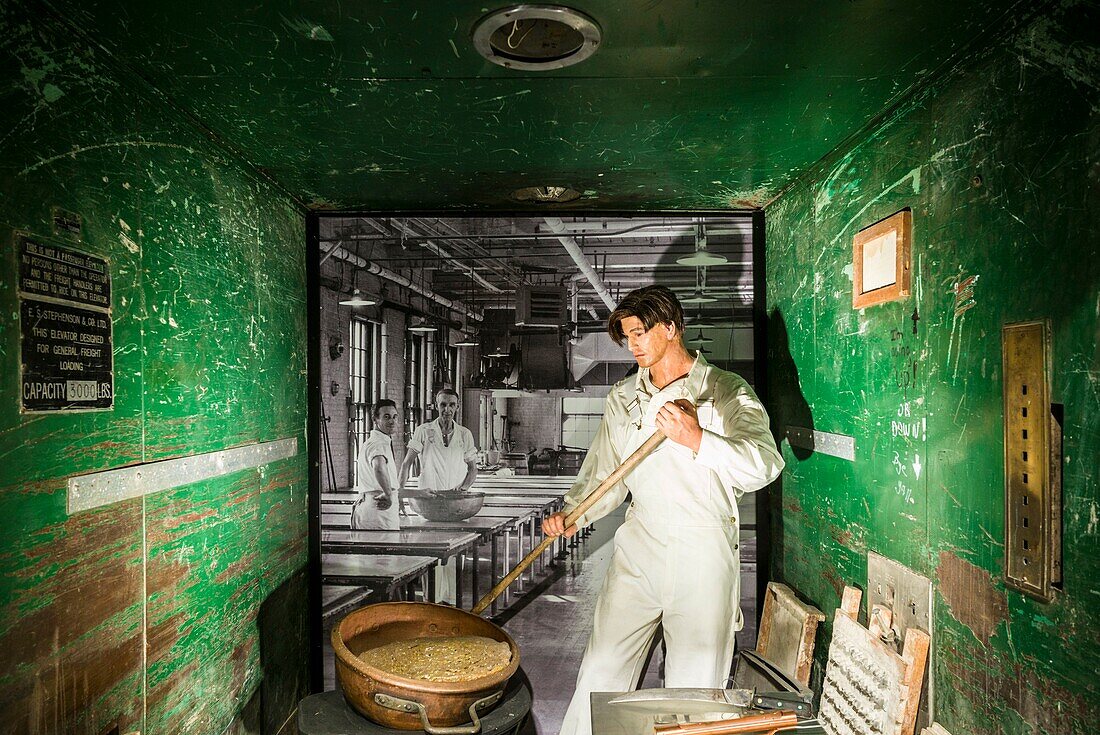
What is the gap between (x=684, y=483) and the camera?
9.46 feet

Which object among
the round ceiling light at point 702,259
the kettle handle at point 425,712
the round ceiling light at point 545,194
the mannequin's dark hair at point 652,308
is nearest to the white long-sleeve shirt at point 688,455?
the mannequin's dark hair at point 652,308

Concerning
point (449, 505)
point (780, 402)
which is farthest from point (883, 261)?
point (449, 505)

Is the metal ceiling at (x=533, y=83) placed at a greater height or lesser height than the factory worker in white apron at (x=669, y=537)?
greater

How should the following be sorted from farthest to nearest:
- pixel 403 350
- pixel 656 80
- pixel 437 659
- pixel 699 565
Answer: pixel 403 350 < pixel 699 565 < pixel 437 659 < pixel 656 80

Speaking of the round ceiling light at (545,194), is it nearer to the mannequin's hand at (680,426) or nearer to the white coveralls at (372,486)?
the mannequin's hand at (680,426)

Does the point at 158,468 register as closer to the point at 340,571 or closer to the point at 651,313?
the point at 340,571

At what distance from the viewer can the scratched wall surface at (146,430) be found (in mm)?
1615

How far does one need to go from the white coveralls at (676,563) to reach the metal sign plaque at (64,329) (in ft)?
6.07

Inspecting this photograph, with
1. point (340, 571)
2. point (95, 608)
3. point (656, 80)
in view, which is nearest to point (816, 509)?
point (656, 80)

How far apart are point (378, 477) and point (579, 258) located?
1.48 metres

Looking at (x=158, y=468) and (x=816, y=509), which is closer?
(x=158, y=468)

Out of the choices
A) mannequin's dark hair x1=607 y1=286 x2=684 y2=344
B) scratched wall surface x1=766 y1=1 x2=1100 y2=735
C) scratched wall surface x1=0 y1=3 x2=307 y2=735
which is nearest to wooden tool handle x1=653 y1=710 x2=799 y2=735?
scratched wall surface x1=766 y1=1 x2=1100 y2=735

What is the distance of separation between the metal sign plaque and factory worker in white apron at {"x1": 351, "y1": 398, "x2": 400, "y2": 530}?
1660 mm

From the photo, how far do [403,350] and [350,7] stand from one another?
6.67ft
